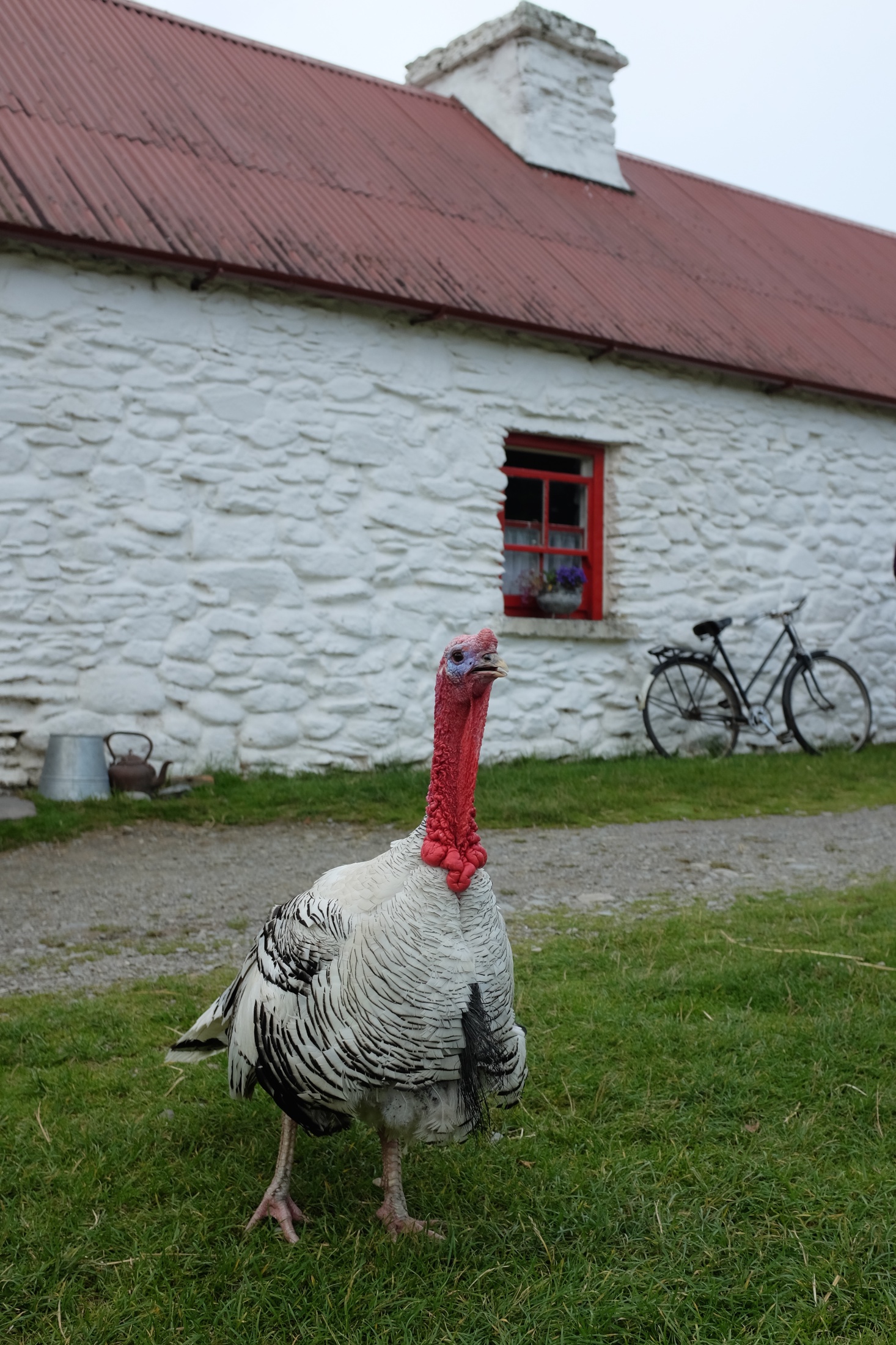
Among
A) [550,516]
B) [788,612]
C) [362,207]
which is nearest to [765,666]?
[788,612]

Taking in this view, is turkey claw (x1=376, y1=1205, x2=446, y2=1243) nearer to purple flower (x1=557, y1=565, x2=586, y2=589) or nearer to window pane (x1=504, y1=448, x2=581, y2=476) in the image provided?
purple flower (x1=557, y1=565, x2=586, y2=589)

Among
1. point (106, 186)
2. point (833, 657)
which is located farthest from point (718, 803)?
point (106, 186)

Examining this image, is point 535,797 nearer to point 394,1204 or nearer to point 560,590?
point 560,590

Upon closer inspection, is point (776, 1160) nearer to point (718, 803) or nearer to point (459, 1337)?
point (459, 1337)

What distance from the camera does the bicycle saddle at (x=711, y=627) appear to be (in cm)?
1035

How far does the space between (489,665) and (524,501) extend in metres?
7.81

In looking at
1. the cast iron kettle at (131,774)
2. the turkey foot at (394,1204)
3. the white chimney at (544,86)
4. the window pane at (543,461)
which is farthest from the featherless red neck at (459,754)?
the white chimney at (544,86)

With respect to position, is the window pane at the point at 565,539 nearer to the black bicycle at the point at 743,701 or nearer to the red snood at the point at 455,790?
the black bicycle at the point at 743,701

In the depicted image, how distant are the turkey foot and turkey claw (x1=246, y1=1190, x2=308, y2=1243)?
193 millimetres

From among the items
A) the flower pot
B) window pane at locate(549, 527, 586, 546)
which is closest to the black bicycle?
the flower pot

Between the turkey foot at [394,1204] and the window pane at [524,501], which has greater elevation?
the window pane at [524,501]

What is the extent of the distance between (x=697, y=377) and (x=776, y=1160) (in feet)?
28.9

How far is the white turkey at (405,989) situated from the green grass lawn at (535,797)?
435cm

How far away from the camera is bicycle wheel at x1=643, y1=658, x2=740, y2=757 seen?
1034cm
